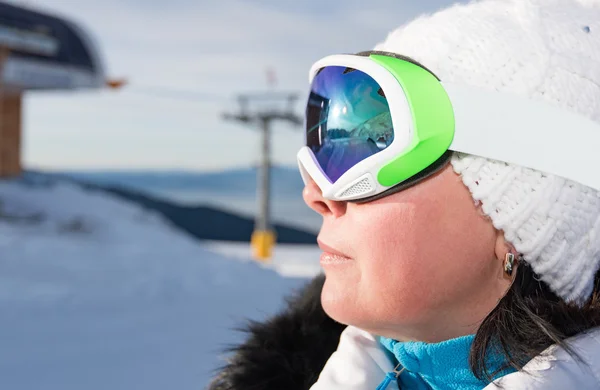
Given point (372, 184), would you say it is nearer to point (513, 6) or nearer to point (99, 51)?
point (513, 6)

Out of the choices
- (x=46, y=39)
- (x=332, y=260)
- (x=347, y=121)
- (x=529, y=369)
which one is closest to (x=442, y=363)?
(x=529, y=369)

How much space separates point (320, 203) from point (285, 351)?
0.47 meters

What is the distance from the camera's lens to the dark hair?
1.15 m

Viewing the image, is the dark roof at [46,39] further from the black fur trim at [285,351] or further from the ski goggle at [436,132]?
the ski goggle at [436,132]

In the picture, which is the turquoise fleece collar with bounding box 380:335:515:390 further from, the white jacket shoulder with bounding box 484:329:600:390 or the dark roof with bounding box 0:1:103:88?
the dark roof with bounding box 0:1:103:88

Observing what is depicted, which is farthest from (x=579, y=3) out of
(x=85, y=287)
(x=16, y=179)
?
(x=16, y=179)

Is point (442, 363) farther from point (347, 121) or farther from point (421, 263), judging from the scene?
point (347, 121)

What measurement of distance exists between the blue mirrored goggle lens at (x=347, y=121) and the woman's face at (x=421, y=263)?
0.10 m

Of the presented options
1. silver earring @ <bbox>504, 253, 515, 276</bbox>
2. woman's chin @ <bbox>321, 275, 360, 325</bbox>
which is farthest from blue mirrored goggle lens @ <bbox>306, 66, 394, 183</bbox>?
silver earring @ <bbox>504, 253, 515, 276</bbox>

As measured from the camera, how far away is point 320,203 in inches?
51.3

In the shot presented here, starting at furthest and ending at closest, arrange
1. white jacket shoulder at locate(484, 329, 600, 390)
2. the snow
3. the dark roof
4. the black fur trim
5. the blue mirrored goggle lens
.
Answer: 1. the dark roof
2. the snow
3. the black fur trim
4. the blue mirrored goggle lens
5. white jacket shoulder at locate(484, 329, 600, 390)

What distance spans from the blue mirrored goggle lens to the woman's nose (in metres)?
0.05

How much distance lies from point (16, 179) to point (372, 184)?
13.7 m

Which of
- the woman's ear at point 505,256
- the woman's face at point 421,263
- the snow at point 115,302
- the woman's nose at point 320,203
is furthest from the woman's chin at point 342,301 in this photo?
the snow at point 115,302
